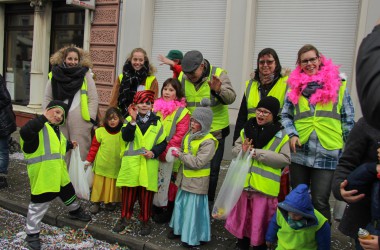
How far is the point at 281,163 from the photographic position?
3105mm

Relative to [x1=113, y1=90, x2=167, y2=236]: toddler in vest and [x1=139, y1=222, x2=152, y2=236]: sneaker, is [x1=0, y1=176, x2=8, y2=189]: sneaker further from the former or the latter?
[x1=139, y1=222, x2=152, y2=236]: sneaker

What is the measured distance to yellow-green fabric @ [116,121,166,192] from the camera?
Answer: 362cm

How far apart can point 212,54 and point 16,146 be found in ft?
13.8

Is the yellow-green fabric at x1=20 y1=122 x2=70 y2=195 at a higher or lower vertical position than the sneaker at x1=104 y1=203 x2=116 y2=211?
higher

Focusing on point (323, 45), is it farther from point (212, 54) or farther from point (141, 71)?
point (141, 71)

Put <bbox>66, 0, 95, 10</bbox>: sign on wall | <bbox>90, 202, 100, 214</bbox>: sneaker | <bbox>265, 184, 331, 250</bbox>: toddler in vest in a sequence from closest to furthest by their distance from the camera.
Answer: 1. <bbox>265, 184, 331, 250</bbox>: toddler in vest
2. <bbox>90, 202, 100, 214</bbox>: sneaker
3. <bbox>66, 0, 95, 10</bbox>: sign on wall

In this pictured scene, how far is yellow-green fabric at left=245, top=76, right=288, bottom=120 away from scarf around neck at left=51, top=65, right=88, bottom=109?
2.05 m

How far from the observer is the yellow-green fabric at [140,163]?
3621mm

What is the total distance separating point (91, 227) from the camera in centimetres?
389

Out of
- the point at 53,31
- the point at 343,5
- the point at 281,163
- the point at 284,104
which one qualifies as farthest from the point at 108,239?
the point at 53,31

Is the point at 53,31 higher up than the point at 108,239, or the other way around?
the point at 53,31

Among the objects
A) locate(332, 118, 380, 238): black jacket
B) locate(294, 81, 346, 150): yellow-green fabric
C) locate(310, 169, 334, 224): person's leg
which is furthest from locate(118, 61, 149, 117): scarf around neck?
locate(332, 118, 380, 238): black jacket

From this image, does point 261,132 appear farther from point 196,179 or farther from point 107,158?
point 107,158

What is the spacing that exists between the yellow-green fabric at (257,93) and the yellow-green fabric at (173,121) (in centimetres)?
65
